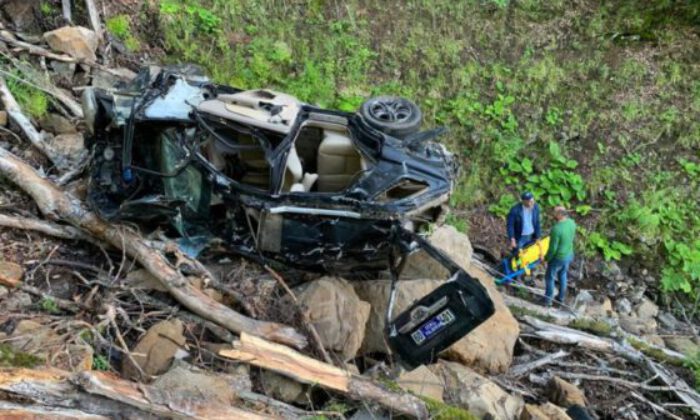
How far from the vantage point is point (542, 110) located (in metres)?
9.15

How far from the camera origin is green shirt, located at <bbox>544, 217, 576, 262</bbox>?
256 inches

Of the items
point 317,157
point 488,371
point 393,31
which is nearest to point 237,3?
point 393,31

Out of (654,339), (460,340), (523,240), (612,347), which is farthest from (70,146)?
(654,339)

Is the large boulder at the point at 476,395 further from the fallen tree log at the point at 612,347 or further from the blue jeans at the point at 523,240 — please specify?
the blue jeans at the point at 523,240

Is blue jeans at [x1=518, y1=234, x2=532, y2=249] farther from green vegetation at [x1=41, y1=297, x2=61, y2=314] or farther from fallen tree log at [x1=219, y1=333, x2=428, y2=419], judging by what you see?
green vegetation at [x1=41, y1=297, x2=61, y2=314]

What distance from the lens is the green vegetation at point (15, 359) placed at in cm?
345

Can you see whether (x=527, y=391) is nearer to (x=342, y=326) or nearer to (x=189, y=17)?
(x=342, y=326)

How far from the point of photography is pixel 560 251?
260 inches

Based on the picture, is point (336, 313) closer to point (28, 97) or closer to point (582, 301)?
point (582, 301)

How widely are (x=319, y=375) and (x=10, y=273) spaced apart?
8.53ft

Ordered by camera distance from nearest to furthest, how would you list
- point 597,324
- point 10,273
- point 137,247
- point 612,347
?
point 10,273, point 137,247, point 612,347, point 597,324

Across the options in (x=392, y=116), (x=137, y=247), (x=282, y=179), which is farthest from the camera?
(x=392, y=116)

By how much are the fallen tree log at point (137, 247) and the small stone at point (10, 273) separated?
665mm

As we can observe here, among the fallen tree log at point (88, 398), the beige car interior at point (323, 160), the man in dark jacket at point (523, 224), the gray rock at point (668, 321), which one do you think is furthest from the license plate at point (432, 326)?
the gray rock at point (668, 321)
